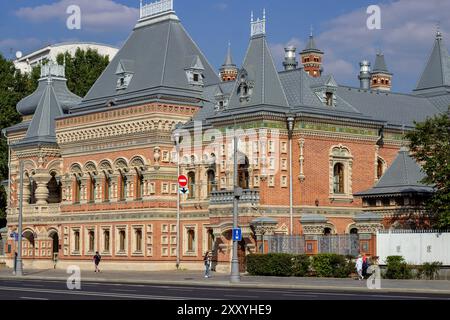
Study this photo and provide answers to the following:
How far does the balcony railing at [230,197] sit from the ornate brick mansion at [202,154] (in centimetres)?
13

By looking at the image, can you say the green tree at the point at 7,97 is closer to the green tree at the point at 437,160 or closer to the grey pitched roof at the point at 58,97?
the grey pitched roof at the point at 58,97

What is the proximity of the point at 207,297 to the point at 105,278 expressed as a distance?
2127cm

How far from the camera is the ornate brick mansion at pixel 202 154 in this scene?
2367 inches

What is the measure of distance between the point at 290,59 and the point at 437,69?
1223 cm

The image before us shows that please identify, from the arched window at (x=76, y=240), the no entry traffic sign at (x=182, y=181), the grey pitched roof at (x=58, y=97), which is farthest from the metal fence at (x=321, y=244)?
the grey pitched roof at (x=58, y=97)

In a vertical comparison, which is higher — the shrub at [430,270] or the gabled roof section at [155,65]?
the gabled roof section at [155,65]

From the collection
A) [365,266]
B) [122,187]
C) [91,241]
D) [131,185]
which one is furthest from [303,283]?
[91,241]

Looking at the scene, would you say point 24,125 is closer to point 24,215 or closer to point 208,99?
point 24,215

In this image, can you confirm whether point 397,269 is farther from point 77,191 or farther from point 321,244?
point 77,191

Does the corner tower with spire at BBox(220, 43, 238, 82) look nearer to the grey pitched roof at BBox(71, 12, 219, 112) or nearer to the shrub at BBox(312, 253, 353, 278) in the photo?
the grey pitched roof at BBox(71, 12, 219, 112)

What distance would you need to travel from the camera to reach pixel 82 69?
98125 mm

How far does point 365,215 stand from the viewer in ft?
177
